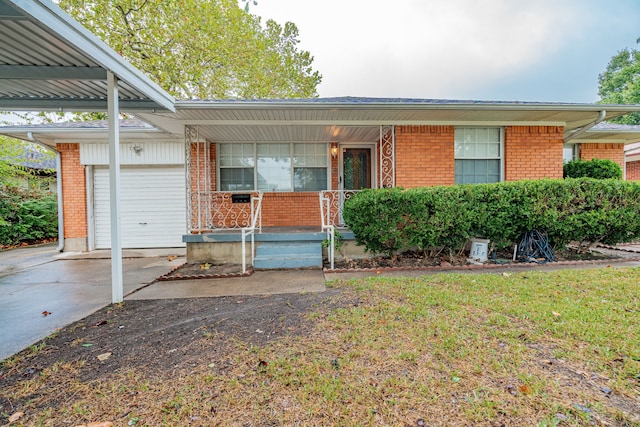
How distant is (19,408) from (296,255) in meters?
4.22

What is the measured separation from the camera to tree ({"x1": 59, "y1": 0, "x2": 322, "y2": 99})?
11.4 m

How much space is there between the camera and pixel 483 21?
13.4 meters

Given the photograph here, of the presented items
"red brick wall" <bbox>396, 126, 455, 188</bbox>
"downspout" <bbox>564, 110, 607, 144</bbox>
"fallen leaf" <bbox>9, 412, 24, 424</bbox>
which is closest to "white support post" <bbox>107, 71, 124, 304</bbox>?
"fallen leaf" <bbox>9, 412, 24, 424</bbox>

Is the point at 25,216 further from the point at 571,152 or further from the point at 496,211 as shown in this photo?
the point at 571,152

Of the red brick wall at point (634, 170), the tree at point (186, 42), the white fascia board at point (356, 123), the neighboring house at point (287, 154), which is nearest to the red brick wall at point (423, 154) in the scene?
the neighboring house at point (287, 154)

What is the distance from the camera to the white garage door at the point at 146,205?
8219 millimetres

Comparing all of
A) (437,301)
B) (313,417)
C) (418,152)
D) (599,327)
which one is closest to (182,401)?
(313,417)

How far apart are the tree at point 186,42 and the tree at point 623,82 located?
87.6 feet

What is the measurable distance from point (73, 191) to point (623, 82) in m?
41.5

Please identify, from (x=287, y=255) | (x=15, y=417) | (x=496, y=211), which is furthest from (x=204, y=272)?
(x=496, y=211)

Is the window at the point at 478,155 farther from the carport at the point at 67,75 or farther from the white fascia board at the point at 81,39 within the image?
the white fascia board at the point at 81,39

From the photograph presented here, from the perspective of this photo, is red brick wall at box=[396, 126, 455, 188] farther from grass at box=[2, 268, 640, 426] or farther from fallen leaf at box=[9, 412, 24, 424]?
fallen leaf at box=[9, 412, 24, 424]

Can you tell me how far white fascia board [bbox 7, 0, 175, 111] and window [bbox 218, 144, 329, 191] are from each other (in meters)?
3.84

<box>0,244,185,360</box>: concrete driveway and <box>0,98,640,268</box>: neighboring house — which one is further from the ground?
<box>0,98,640,268</box>: neighboring house
